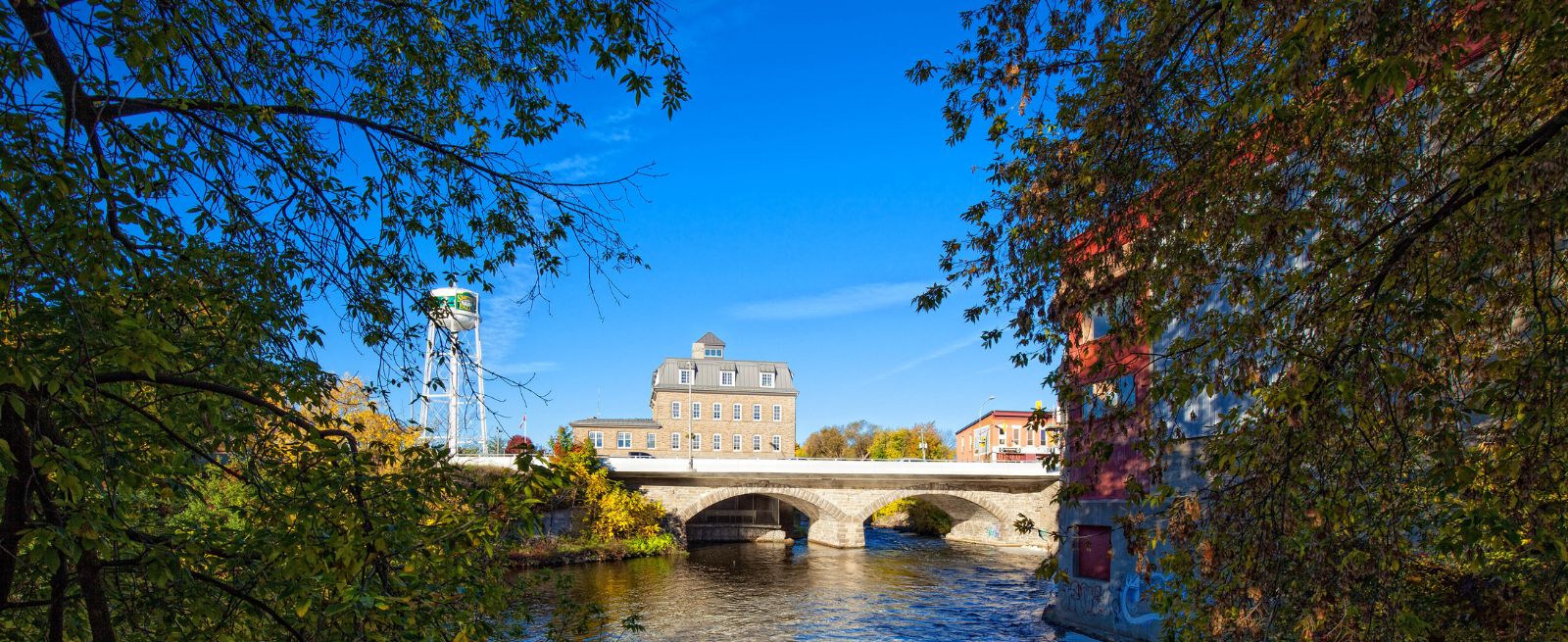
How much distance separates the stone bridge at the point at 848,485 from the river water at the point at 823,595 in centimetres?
191

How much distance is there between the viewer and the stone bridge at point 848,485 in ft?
113

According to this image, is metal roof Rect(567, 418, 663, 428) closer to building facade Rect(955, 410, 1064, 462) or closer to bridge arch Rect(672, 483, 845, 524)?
bridge arch Rect(672, 483, 845, 524)

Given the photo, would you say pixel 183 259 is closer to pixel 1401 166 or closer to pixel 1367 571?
pixel 1367 571

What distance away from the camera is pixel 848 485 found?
119ft

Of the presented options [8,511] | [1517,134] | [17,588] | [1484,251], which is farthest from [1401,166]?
[17,588]

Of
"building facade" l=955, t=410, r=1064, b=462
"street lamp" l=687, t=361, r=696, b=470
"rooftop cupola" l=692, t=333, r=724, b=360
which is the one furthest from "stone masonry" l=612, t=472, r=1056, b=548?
"rooftop cupola" l=692, t=333, r=724, b=360

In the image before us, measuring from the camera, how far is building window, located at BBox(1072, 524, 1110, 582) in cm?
1570

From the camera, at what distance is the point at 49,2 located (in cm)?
258

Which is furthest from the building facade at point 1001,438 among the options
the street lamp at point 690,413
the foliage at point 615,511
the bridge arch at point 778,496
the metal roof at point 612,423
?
the metal roof at point 612,423

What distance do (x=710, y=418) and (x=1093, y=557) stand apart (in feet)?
135

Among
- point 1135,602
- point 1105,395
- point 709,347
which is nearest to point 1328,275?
point 1105,395

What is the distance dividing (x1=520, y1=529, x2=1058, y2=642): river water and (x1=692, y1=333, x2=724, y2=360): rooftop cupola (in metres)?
26.0

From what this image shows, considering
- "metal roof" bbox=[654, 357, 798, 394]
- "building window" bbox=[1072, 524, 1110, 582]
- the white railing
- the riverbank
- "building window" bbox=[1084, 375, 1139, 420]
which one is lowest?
the riverbank

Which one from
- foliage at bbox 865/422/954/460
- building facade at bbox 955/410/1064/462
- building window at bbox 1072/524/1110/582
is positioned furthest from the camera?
foliage at bbox 865/422/954/460
